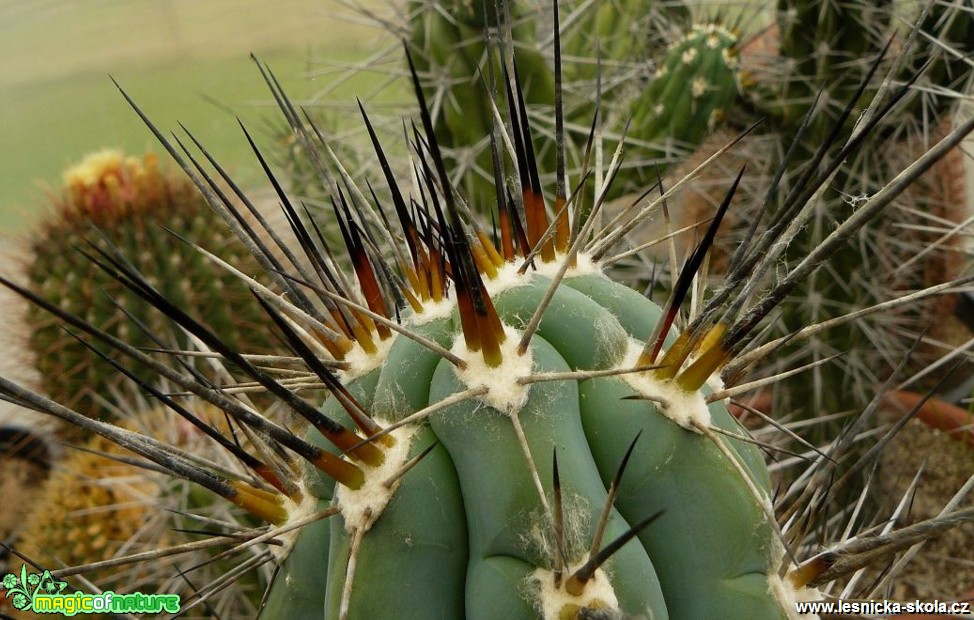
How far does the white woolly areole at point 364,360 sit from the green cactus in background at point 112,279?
954 millimetres

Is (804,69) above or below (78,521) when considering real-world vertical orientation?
above

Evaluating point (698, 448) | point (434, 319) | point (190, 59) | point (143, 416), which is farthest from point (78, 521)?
point (190, 59)

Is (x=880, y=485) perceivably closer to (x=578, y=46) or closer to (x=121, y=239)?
(x=578, y=46)

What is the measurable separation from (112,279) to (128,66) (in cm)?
207

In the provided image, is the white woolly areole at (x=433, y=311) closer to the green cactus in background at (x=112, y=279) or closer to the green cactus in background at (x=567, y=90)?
the green cactus in background at (x=567, y=90)

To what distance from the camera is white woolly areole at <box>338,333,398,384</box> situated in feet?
1.78

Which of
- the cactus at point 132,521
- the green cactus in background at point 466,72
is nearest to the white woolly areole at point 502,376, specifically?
the cactus at point 132,521

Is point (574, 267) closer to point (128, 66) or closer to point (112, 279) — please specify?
point (112, 279)

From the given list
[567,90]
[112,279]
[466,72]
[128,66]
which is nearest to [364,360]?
[466,72]

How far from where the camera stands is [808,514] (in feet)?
1.70

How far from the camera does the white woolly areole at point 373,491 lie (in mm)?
436

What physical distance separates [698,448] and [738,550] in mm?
61

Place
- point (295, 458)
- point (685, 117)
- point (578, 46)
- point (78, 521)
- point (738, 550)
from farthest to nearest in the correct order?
1. point (578, 46)
2. point (685, 117)
3. point (78, 521)
4. point (295, 458)
5. point (738, 550)

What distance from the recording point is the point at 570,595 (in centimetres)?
40
